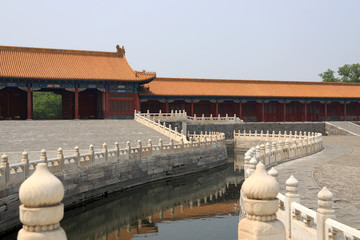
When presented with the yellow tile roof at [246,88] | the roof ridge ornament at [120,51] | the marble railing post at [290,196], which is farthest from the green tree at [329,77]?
the marble railing post at [290,196]

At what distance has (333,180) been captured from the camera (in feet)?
49.8

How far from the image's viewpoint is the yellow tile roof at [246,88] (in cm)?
4688

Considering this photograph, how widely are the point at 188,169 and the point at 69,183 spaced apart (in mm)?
10754

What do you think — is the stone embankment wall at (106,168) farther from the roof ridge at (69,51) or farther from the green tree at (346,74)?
the green tree at (346,74)

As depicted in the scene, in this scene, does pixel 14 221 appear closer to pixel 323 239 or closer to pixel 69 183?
pixel 69 183

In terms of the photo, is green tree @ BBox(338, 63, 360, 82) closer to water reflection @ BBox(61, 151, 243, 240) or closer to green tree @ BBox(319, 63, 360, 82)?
green tree @ BBox(319, 63, 360, 82)

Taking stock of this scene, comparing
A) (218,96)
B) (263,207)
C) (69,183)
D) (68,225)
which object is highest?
(218,96)

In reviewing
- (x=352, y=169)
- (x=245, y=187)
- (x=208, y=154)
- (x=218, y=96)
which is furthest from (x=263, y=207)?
(x=218, y=96)

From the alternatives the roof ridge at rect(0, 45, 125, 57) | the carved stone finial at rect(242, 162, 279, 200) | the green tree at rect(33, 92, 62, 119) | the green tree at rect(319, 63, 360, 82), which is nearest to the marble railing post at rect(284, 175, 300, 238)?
the carved stone finial at rect(242, 162, 279, 200)

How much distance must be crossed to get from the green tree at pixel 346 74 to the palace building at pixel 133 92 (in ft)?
86.1

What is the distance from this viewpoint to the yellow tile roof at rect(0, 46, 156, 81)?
3897cm

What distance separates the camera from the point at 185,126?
38.0 m

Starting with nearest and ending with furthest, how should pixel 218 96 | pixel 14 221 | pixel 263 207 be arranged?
1. pixel 263 207
2. pixel 14 221
3. pixel 218 96

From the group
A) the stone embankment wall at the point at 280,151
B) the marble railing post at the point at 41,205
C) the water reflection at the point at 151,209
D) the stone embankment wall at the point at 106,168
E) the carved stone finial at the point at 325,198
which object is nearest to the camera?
the marble railing post at the point at 41,205
